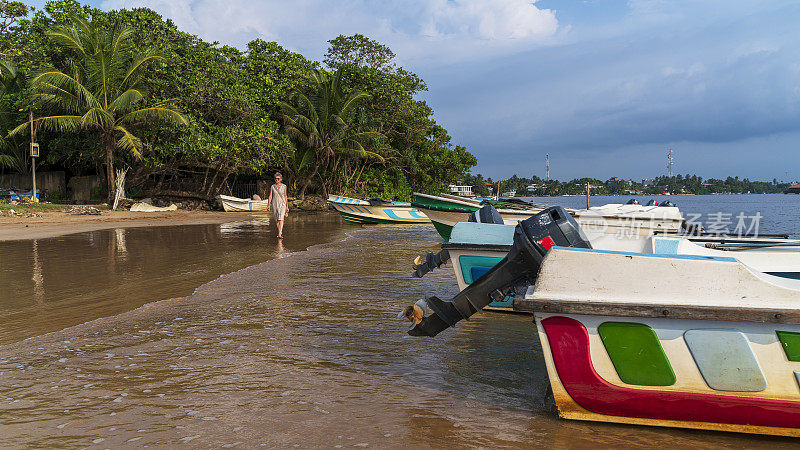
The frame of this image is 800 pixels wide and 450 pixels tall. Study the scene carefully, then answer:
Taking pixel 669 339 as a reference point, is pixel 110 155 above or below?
above

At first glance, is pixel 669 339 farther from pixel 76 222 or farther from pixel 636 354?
pixel 76 222

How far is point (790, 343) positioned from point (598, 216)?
838cm

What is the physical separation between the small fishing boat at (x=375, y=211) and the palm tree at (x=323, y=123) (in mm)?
8558

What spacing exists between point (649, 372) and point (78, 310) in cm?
551

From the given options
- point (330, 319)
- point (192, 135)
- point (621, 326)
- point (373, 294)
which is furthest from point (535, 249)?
point (192, 135)

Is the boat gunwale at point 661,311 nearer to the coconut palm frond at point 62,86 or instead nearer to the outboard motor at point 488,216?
the outboard motor at point 488,216

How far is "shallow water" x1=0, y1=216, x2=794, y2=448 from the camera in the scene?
2.89 meters

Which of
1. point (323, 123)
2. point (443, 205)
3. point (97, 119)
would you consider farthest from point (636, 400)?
point (323, 123)

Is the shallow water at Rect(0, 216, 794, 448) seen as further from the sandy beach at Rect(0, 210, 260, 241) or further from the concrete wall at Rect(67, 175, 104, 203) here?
the concrete wall at Rect(67, 175, 104, 203)

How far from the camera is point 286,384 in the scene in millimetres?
3641

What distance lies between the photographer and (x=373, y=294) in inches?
264

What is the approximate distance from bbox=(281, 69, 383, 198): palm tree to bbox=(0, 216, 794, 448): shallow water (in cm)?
2283

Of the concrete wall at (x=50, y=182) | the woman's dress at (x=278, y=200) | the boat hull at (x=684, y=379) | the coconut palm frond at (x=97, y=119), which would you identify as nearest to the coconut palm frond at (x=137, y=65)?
the coconut palm frond at (x=97, y=119)

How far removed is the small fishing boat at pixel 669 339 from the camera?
2.67 meters
